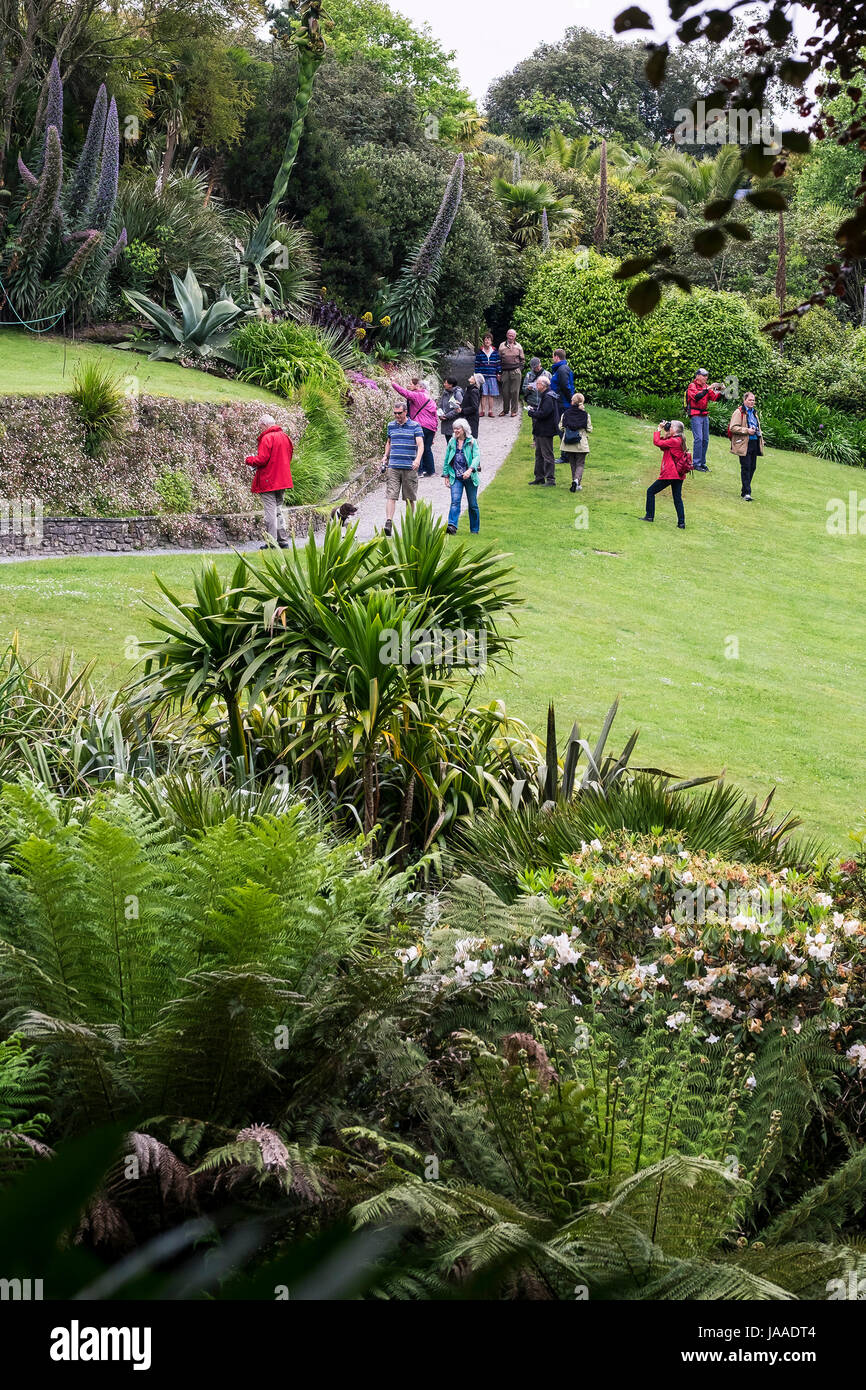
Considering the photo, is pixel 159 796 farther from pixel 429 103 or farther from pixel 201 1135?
pixel 429 103

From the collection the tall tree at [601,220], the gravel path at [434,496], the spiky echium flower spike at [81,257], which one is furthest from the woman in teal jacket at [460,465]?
the tall tree at [601,220]

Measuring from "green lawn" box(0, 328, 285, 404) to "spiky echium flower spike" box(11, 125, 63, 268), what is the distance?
1.25 metres

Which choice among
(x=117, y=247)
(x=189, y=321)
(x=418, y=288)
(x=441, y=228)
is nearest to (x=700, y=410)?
(x=441, y=228)

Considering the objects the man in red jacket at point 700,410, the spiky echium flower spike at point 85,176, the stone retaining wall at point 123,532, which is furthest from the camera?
the man in red jacket at point 700,410

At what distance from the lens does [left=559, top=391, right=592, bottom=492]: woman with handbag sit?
20422 millimetres

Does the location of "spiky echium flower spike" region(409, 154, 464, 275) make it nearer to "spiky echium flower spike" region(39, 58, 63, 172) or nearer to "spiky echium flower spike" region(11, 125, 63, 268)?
"spiky echium flower spike" region(39, 58, 63, 172)

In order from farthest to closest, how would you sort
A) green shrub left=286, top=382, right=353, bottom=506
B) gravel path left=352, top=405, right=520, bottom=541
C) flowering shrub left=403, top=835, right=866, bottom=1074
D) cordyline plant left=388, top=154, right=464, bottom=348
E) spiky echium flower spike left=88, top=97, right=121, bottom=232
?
cordyline plant left=388, top=154, right=464, bottom=348
spiky echium flower spike left=88, top=97, right=121, bottom=232
green shrub left=286, top=382, right=353, bottom=506
gravel path left=352, top=405, right=520, bottom=541
flowering shrub left=403, top=835, right=866, bottom=1074

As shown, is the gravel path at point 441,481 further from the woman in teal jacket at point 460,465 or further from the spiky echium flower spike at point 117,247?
the spiky echium flower spike at point 117,247

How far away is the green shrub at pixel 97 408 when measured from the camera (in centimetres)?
1686

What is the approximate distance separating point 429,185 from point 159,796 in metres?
27.4

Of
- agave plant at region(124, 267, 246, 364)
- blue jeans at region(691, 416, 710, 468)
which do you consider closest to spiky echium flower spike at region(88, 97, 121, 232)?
agave plant at region(124, 267, 246, 364)

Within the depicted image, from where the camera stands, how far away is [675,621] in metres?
15.4

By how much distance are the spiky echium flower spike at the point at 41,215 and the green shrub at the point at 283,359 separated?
11.5 ft

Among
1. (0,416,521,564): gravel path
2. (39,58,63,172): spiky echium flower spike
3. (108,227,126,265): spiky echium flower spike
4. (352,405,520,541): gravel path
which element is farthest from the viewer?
(108,227,126,265): spiky echium flower spike
